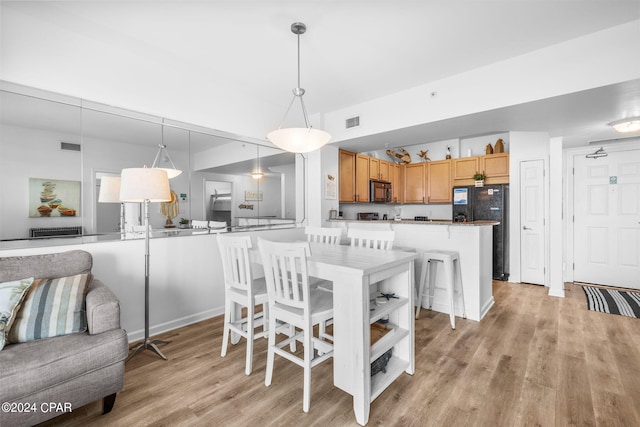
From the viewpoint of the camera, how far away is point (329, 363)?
7.30 feet

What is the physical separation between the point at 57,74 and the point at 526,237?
581 centimetres

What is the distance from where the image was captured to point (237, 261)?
2.33m

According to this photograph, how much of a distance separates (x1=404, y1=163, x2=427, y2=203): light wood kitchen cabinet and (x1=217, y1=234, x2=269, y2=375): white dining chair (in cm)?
439

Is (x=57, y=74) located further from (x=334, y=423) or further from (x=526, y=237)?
(x=526, y=237)

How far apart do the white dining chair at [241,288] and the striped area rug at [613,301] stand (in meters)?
3.82

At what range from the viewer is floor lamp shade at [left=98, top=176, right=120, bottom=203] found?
7.95 feet

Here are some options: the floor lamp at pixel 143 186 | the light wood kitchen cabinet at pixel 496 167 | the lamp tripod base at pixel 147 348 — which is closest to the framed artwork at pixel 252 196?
the floor lamp at pixel 143 186

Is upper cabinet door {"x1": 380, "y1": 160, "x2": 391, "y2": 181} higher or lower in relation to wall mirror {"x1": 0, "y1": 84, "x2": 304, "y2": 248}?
higher

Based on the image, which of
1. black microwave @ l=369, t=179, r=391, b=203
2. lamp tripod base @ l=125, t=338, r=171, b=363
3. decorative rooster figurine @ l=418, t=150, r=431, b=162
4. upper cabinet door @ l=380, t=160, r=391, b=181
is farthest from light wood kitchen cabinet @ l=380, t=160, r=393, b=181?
lamp tripod base @ l=125, t=338, r=171, b=363

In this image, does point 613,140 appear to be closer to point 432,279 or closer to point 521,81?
point 521,81

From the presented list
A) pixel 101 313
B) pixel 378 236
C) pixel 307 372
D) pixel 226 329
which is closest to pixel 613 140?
pixel 378 236

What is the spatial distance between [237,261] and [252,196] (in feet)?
4.75

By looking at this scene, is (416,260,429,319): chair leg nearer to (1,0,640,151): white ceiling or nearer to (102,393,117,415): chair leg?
(1,0,640,151): white ceiling

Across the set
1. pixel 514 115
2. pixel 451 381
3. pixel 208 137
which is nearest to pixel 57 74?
pixel 208 137
